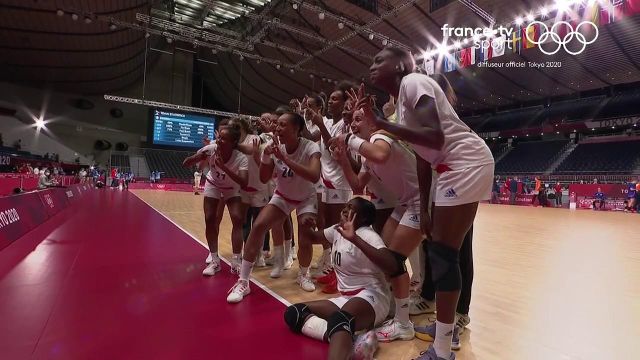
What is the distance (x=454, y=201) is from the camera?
1.67m

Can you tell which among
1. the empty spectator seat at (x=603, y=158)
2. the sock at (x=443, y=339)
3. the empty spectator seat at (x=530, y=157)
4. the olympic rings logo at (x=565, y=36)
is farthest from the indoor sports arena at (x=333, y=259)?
the empty spectator seat at (x=530, y=157)

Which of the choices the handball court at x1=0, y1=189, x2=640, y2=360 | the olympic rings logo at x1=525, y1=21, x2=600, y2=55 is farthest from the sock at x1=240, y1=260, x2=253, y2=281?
the olympic rings logo at x1=525, y1=21, x2=600, y2=55


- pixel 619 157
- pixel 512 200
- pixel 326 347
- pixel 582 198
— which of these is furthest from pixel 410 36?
pixel 326 347

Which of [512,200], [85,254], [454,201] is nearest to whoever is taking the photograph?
[454,201]

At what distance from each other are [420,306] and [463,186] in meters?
1.31

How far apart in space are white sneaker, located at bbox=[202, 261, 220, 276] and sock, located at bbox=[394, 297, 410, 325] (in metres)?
1.84

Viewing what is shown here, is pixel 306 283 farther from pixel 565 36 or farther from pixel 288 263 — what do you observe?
pixel 565 36

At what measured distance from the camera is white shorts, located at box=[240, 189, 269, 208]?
3924 mm

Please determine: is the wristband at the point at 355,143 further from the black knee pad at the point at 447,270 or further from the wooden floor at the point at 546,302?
the wooden floor at the point at 546,302

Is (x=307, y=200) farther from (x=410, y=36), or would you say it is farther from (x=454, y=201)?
(x=410, y=36)

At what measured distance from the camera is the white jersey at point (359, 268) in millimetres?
2184

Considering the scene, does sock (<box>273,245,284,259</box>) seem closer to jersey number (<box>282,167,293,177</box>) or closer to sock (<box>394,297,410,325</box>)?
jersey number (<box>282,167,293,177</box>)

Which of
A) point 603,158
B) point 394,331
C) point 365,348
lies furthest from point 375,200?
point 603,158

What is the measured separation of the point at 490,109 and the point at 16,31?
101ft
